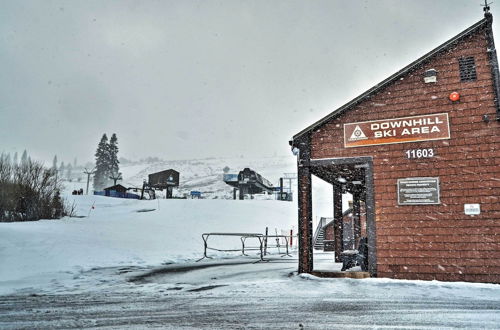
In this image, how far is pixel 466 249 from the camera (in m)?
8.86

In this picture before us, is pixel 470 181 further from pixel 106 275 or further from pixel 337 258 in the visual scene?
pixel 106 275

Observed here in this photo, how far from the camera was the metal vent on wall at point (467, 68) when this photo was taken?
377 inches

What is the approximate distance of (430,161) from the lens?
957cm

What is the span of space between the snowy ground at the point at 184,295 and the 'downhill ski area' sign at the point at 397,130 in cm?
379

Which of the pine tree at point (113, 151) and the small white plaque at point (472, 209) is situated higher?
the pine tree at point (113, 151)

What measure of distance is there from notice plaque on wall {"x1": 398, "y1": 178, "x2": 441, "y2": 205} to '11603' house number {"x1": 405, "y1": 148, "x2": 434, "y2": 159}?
24.9 inches

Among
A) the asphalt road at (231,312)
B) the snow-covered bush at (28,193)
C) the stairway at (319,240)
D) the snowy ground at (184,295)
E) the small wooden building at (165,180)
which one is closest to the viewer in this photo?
the asphalt road at (231,312)

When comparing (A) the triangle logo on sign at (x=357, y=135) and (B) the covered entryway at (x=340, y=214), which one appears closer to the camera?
(B) the covered entryway at (x=340, y=214)

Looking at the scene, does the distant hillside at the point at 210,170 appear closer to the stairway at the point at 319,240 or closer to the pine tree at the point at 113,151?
the pine tree at the point at 113,151

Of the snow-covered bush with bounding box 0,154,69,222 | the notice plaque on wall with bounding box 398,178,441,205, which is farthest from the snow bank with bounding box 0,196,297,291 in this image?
the notice plaque on wall with bounding box 398,178,441,205

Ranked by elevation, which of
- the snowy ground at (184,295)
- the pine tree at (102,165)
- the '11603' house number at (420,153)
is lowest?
the snowy ground at (184,295)

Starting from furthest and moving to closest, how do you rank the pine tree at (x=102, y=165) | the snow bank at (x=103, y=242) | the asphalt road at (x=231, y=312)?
1. the pine tree at (x=102, y=165)
2. the snow bank at (x=103, y=242)
3. the asphalt road at (x=231, y=312)

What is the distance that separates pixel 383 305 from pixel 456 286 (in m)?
3.26

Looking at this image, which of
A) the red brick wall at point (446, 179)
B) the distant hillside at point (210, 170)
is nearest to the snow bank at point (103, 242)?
the red brick wall at point (446, 179)
